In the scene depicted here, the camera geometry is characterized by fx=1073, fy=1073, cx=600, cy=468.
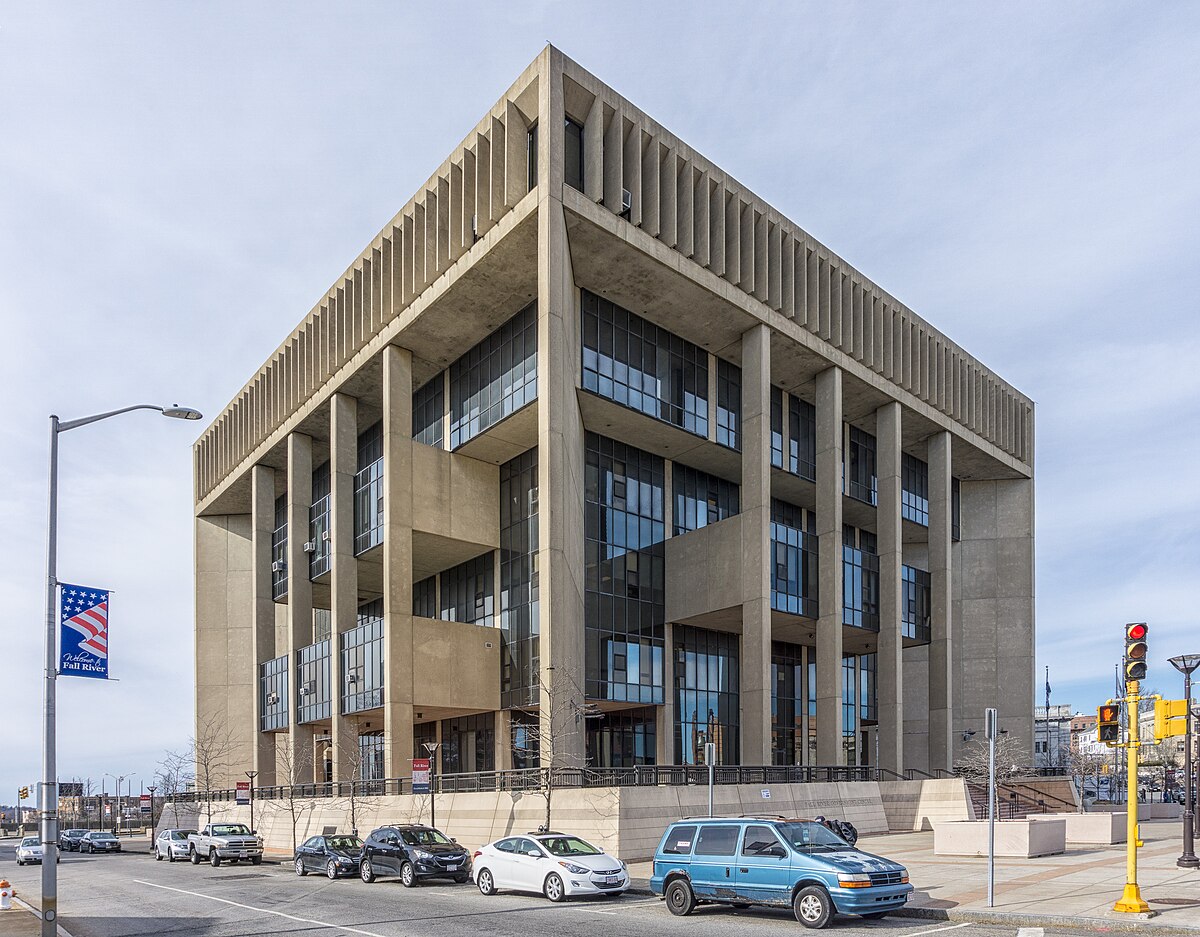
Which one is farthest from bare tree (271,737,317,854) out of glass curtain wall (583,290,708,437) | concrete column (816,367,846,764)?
concrete column (816,367,846,764)

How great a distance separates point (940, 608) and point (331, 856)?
36.9 metres

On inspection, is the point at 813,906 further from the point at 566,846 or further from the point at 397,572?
the point at 397,572

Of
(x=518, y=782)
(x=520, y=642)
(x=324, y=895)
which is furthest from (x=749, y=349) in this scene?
(x=324, y=895)

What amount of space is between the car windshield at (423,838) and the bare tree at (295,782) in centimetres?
1756

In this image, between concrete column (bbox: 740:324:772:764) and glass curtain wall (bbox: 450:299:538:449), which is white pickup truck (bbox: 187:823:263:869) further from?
concrete column (bbox: 740:324:772:764)

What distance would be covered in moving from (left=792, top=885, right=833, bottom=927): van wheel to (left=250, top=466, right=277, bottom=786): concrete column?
148 ft

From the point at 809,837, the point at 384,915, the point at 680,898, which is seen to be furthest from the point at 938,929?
the point at 384,915

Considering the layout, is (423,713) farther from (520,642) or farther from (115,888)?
(115,888)

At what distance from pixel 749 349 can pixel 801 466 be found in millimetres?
8138

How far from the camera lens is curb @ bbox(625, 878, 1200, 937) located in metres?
15.8

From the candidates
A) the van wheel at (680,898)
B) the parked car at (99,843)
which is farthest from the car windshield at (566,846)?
the parked car at (99,843)

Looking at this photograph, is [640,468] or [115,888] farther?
[640,468]

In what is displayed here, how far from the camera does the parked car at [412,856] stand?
1019 inches

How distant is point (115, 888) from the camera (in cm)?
2923
